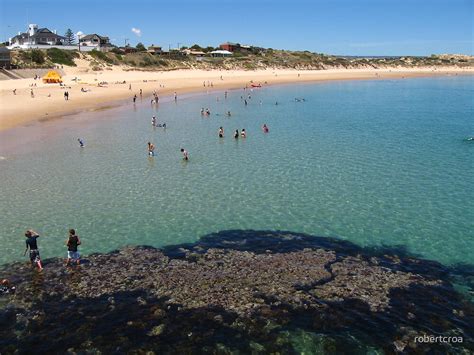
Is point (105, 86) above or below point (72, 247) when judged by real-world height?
above

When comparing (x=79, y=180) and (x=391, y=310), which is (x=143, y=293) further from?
(x=79, y=180)

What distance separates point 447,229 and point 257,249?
875cm

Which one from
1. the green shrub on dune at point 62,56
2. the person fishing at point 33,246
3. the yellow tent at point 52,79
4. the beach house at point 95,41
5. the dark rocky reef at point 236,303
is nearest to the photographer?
the dark rocky reef at point 236,303

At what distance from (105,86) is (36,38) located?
53.4m

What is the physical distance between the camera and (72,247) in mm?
15805

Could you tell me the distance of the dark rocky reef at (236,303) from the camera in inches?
461

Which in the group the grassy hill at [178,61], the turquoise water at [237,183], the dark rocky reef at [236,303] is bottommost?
the dark rocky reef at [236,303]

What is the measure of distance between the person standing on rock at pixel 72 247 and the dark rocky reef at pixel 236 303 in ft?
1.51

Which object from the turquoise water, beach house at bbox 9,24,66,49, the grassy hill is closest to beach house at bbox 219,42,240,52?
the grassy hill

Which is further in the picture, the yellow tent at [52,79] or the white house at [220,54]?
the white house at [220,54]

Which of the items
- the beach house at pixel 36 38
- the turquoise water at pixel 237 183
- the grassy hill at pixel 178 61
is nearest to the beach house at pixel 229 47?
the grassy hill at pixel 178 61

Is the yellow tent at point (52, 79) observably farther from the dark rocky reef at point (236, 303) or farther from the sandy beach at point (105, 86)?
the dark rocky reef at point (236, 303)

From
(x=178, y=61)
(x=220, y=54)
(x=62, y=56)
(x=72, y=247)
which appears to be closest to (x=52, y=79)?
(x=62, y=56)

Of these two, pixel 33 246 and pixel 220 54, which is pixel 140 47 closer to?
pixel 220 54
